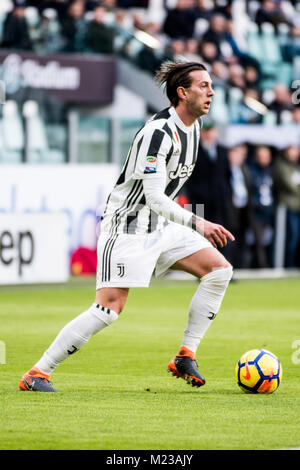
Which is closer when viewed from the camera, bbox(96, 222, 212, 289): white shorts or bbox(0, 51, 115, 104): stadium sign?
bbox(96, 222, 212, 289): white shorts

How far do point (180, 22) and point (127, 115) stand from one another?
205cm

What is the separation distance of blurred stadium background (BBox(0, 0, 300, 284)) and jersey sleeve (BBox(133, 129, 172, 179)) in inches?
318

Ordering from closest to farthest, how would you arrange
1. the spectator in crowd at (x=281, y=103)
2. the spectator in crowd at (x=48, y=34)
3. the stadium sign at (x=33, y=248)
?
the stadium sign at (x=33, y=248) < the spectator in crowd at (x=48, y=34) < the spectator in crowd at (x=281, y=103)

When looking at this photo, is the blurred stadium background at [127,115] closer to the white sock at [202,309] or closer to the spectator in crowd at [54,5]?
the spectator in crowd at [54,5]

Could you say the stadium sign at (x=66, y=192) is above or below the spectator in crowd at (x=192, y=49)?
below

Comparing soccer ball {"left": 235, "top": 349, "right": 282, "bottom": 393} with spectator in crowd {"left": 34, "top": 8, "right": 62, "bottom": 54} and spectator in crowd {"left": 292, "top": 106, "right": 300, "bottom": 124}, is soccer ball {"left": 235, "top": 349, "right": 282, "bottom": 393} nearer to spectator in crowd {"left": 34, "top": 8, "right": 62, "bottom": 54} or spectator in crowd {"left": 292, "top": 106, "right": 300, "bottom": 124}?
spectator in crowd {"left": 34, "top": 8, "right": 62, "bottom": 54}

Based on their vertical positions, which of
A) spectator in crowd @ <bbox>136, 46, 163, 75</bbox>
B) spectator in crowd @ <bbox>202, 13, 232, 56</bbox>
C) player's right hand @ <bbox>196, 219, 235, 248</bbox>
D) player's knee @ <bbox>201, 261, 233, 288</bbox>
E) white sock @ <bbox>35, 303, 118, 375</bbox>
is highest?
spectator in crowd @ <bbox>202, 13, 232, 56</bbox>

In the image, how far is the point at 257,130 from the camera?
2125 centimetres

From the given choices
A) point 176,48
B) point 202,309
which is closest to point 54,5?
point 176,48

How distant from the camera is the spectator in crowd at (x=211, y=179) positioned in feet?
57.1

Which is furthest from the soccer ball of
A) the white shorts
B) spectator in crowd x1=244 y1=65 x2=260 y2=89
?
spectator in crowd x1=244 y1=65 x2=260 y2=89

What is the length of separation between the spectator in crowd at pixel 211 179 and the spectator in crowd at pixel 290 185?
1846mm

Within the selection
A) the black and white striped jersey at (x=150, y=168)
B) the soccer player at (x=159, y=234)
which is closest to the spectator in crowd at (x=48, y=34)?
the soccer player at (x=159, y=234)

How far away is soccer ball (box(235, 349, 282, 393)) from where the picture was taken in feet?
24.4
